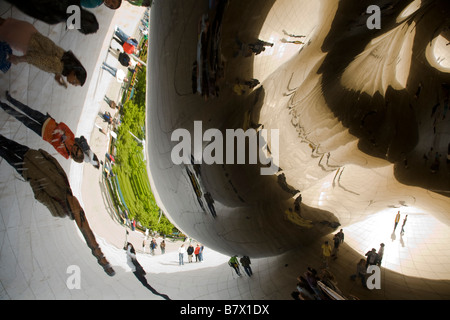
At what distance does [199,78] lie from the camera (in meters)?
0.37

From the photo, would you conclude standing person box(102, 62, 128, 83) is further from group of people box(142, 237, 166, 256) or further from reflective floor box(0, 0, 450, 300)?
group of people box(142, 237, 166, 256)

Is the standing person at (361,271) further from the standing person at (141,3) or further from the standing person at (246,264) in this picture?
the standing person at (141,3)

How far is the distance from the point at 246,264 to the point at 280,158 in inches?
7.3

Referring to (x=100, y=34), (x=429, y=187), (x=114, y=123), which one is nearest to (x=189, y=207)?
(x=114, y=123)

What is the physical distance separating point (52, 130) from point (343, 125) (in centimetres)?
42

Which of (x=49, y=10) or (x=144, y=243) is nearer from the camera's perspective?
(x=49, y=10)

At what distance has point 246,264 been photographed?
0.50 metres

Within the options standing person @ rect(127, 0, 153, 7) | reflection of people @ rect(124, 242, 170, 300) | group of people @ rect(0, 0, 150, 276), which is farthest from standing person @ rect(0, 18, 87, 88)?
reflection of people @ rect(124, 242, 170, 300)

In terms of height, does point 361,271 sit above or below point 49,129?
below

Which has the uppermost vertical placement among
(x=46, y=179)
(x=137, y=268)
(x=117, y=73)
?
(x=117, y=73)

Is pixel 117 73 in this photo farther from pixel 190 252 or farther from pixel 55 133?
pixel 190 252

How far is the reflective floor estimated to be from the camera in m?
0.38

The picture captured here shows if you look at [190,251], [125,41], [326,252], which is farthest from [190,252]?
[125,41]

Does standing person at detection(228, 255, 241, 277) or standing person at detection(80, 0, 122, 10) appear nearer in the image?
standing person at detection(80, 0, 122, 10)
